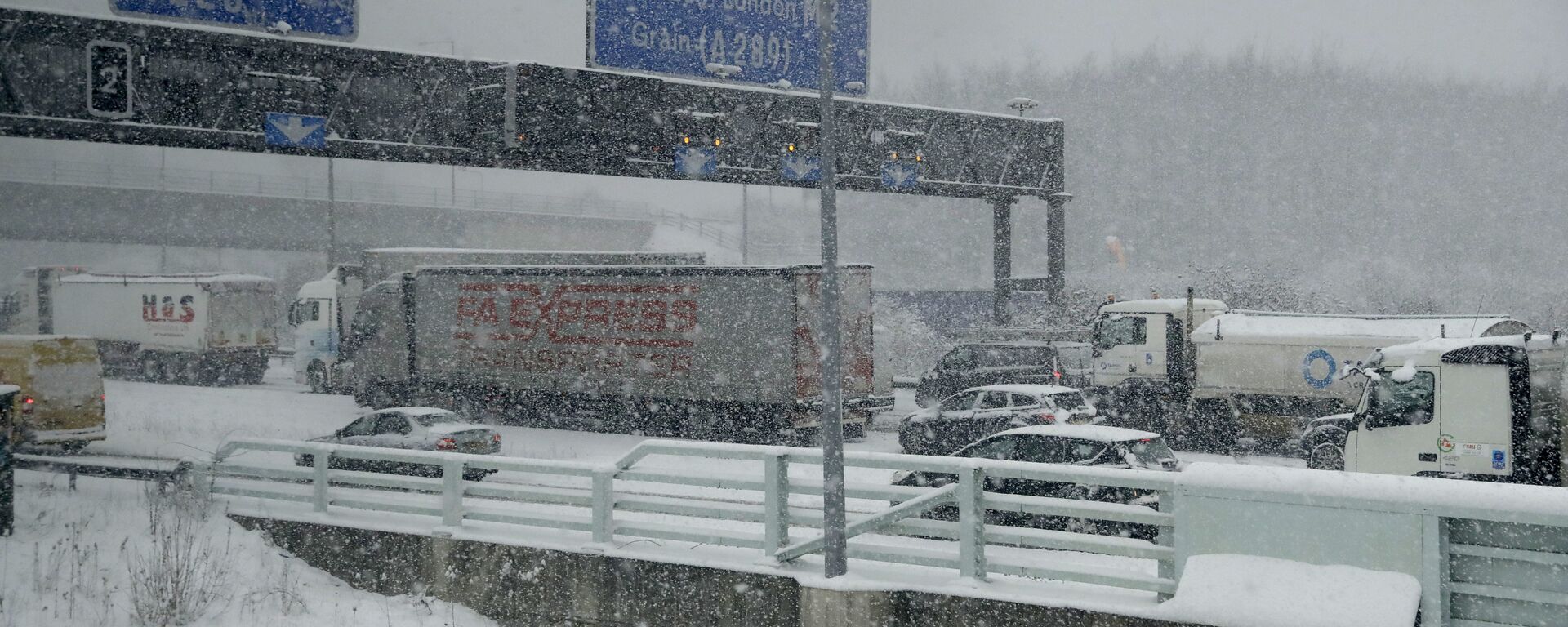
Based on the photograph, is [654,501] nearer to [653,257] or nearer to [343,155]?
[343,155]

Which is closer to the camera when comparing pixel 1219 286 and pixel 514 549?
pixel 514 549

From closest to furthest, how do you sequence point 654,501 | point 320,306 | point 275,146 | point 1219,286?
point 654,501
point 275,146
point 320,306
point 1219,286

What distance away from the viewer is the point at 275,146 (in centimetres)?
1923

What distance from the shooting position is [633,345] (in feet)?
75.3

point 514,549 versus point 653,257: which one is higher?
point 653,257

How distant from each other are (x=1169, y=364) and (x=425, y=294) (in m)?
15.5

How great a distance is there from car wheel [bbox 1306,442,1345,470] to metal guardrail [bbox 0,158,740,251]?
35.0 metres

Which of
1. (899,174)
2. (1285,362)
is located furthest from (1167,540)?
(899,174)

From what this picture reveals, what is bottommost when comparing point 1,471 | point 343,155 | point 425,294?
point 1,471

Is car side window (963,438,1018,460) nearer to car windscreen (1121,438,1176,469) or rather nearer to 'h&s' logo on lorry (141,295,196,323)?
car windscreen (1121,438,1176,469)

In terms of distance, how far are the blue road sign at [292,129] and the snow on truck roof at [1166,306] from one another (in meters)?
16.3

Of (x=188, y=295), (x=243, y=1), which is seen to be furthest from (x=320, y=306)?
(x=243, y=1)

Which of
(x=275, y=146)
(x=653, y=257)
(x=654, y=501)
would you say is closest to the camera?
(x=654, y=501)

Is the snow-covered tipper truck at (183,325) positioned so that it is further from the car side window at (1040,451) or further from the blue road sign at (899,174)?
→ the car side window at (1040,451)
